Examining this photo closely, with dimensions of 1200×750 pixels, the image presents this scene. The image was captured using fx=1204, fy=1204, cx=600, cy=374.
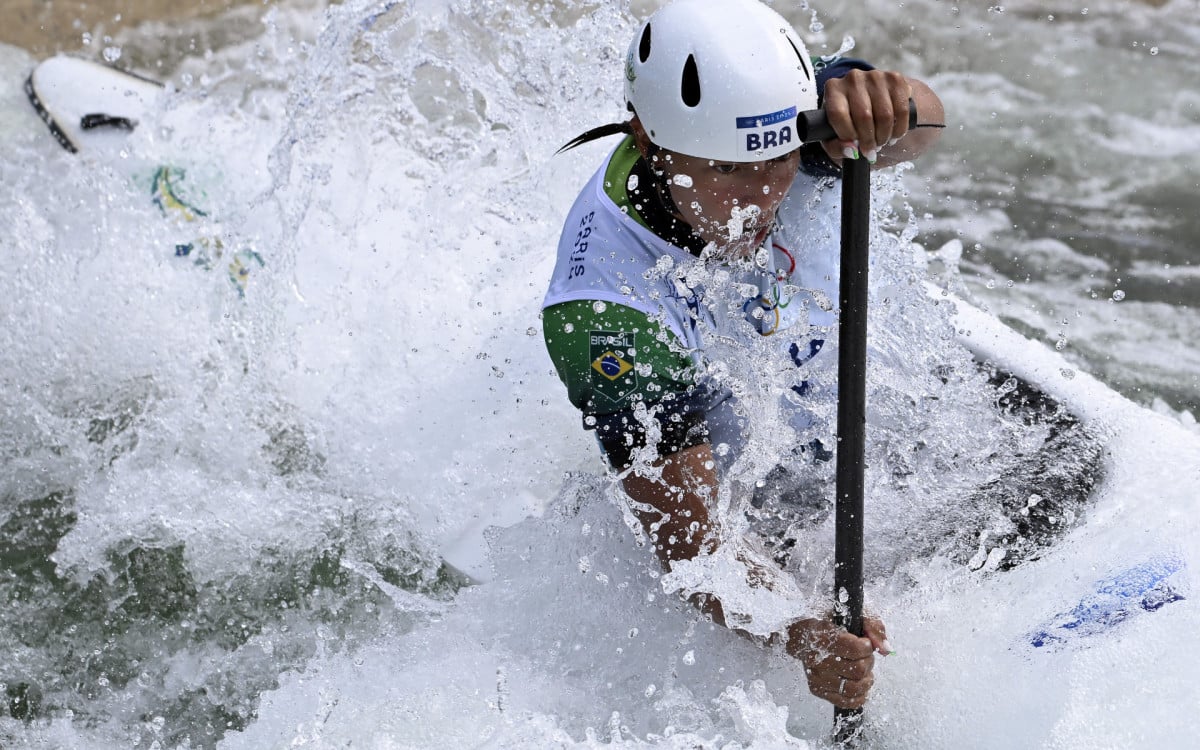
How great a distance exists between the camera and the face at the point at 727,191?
77.0 inches

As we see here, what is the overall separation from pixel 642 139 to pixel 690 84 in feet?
0.57

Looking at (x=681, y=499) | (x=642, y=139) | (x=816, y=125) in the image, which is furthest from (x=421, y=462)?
(x=816, y=125)

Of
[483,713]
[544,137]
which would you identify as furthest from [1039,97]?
[483,713]

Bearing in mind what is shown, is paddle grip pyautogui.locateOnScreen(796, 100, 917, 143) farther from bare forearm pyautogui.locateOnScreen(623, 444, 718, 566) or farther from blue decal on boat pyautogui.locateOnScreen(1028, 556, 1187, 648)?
blue decal on boat pyautogui.locateOnScreen(1028, 556, 1187, 648)

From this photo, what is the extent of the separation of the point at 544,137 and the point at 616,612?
154 cm

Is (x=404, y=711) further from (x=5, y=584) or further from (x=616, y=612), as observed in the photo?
(x=5, y=584)

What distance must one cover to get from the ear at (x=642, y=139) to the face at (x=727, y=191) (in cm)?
3

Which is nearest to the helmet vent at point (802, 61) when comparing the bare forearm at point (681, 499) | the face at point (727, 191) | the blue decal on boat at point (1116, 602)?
the face at point (727, 191)

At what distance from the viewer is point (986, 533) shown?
2.38 metres

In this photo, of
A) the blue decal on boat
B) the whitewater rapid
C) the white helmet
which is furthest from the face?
the blue decal on boat

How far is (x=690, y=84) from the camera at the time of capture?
1.92 m

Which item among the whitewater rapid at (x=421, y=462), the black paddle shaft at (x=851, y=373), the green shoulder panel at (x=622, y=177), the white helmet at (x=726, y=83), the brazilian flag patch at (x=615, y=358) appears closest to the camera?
the black paddle shaft at (x=851, y=373)

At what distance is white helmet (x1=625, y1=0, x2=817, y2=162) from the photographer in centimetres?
188

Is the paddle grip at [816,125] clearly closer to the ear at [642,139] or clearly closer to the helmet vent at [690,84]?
the helmet vent at [690,84]
